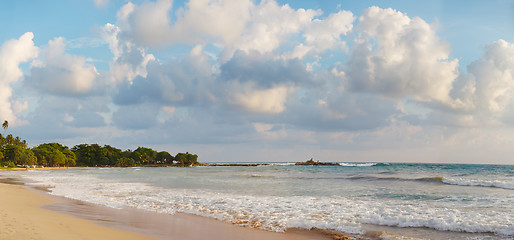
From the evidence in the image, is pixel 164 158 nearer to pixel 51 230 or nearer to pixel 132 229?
pixel 132 229

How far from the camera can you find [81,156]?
15025cm

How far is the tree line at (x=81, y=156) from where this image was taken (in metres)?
93.4

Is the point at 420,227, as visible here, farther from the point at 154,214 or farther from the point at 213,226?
the point at 154,214

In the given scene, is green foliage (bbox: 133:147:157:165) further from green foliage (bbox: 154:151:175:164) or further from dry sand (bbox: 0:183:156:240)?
dry sand (bbox: 0:183:156:240)

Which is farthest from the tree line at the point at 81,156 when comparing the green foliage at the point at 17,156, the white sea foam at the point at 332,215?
the white sea foam at the point at 332,215

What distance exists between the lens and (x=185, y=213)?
1326 centimetres

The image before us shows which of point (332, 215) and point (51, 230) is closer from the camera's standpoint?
point (51, 230)

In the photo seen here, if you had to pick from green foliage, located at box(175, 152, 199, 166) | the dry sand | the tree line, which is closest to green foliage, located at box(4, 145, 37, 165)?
the tree line

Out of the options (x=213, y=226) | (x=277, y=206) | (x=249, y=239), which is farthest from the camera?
(x=277, y=206)

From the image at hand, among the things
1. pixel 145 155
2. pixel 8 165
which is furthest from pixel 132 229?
pixel 145 155

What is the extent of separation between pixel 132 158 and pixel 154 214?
16648 centimetres

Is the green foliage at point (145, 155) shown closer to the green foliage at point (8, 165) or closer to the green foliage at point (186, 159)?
the green foliage at point (186, 159)

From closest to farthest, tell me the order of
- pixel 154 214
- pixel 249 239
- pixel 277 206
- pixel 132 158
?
pixel 249 239, pixel 154 214, pixel 277 206, pixel 132 158

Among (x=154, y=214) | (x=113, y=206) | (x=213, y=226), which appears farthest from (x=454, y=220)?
→ (x=113, y=206)
